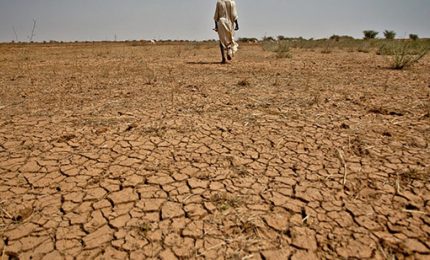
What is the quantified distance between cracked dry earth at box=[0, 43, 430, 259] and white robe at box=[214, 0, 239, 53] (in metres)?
3.05

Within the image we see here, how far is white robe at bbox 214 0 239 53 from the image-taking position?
5.94m

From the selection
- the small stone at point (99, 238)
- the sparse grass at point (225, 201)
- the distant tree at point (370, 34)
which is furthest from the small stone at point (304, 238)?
the distant tree at point (370, 34)

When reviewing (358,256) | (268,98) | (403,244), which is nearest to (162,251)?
(358,256)

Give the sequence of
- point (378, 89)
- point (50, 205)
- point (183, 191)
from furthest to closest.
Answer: point (378, 89) → point (183, 191) → point (50, 205)

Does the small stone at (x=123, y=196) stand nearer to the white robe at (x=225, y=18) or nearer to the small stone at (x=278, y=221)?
the small stone at (x=278, y=221)

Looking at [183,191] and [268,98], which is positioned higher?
[268,98]

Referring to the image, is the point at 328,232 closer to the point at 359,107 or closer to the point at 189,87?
the point at 359,107

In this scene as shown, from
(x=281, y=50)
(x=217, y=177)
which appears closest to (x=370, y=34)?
(x=281, y=50)

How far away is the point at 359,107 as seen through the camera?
3127 millimetres

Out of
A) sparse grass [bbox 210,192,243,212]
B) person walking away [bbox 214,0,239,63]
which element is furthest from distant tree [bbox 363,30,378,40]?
sparse grass [bbox 210,192,243,212]

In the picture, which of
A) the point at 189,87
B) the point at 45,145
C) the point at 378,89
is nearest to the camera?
the point at 45,145

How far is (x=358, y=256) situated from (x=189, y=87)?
11.1 ft

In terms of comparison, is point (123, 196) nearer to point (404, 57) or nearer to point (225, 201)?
point (225, 201)

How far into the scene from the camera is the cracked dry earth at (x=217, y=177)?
4.47 ft
